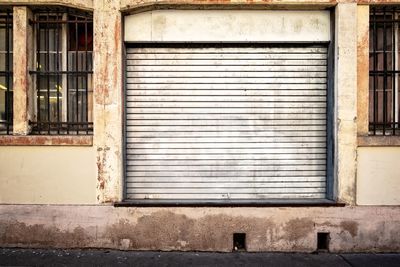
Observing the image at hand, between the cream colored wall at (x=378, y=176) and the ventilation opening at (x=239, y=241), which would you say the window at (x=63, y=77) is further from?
the cream colored wall at (x=378, y=176)

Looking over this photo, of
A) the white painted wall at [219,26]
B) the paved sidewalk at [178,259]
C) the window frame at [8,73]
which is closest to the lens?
the paved sidewalk at [178,259]

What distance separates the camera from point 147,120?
6.55m

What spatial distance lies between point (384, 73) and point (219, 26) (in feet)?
9.60

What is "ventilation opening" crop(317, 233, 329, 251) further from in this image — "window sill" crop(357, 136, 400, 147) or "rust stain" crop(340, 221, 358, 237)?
"window sill" crop(357, 136, 400, 147)

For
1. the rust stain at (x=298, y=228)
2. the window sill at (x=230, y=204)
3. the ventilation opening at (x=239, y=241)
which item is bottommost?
the ventilation opening at (x=239, y=241)

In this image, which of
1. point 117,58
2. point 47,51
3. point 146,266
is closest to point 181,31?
point 117,58

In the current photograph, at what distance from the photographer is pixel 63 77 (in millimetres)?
6566

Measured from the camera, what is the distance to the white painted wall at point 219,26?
21.0ft

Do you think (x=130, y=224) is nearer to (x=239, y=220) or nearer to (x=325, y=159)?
(x=239, y=220)

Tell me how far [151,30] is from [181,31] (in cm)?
51

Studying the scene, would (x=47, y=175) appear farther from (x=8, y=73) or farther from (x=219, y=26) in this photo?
(x=219, y=26)

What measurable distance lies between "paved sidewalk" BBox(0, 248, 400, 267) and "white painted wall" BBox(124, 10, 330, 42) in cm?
355

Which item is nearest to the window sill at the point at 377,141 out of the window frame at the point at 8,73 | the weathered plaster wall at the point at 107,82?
the weathered plaster wall at the point at 107,82

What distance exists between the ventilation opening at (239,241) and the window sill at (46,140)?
2.87 meters
